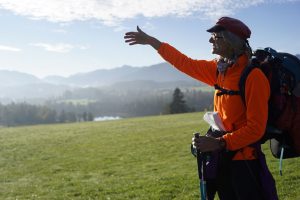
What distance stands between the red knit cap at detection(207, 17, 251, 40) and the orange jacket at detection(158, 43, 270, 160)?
0.84ft

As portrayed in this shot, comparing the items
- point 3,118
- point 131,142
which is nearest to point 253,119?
point 131,142

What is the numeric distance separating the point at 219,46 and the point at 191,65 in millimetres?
707

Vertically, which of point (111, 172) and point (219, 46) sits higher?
point (219, 46)

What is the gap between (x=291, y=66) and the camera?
4621 mm

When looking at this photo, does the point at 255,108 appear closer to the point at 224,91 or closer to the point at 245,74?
the point at 245,74

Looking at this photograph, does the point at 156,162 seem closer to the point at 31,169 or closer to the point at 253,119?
the point at 31,169

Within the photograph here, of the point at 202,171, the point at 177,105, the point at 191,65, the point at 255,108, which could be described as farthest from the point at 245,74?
the point at 177,105

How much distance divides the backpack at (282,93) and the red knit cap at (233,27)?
1.03 feet

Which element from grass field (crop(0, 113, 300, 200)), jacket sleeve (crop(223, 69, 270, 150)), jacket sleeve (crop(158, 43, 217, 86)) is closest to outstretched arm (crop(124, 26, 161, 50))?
jacket sleeve (crop(158, 43, 217, 86))

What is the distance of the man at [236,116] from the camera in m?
4.42

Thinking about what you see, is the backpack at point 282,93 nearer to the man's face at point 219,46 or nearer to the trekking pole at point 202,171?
the man's face at point 219,46

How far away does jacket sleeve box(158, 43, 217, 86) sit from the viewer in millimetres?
5354

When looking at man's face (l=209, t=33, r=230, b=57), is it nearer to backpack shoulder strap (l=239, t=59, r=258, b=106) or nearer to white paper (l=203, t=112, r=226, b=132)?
backpack shoulder strap (l=239, t=59, r=258, b=106)

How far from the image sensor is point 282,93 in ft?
15.0
